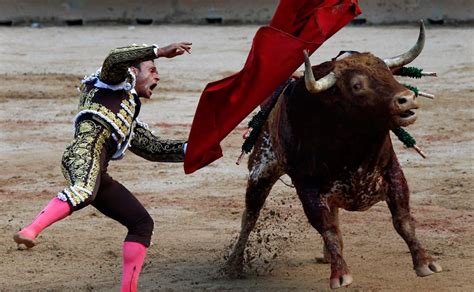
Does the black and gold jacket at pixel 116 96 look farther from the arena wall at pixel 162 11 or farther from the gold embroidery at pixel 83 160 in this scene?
the arena wall at pixel 162 11

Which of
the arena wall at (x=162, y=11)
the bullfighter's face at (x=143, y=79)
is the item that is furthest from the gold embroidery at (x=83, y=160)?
the arena wall at (x=162, y=11)

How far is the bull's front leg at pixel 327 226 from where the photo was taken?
602 centimetres

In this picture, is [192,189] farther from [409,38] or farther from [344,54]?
[409,38]

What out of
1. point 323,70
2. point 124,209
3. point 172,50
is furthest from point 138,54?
point 323,70

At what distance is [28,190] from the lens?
9.51 metres

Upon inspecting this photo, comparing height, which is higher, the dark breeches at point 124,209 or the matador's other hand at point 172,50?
the matador's other hand at point 172,50

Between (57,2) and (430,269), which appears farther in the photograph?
(57,2)

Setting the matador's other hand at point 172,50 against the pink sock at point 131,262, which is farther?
the pink sock at point 131,262

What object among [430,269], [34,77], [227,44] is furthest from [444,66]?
[430,269]

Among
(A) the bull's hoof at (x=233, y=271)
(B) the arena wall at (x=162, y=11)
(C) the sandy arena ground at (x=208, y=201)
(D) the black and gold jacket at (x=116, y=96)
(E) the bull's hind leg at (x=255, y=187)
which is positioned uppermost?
(D) the black and gold jacket at (x=116, y=96)

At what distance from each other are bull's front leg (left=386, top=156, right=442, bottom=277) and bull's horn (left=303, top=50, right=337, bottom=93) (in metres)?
0.56

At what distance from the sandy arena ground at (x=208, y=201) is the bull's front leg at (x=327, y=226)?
2.11ft

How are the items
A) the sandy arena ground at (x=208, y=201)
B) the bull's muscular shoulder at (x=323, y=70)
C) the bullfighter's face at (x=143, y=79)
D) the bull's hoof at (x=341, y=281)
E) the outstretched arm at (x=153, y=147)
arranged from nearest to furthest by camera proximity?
the bull's hoof at (x=341, y=281) < the bull's muscular shoulder at (x=323, y=70) < the bullfighter's face at (x=143, y=79) < the outstretched arm at (x=153, y=147) < the sandy arena ground at (x=208, y=201)

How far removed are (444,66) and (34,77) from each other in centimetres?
453
